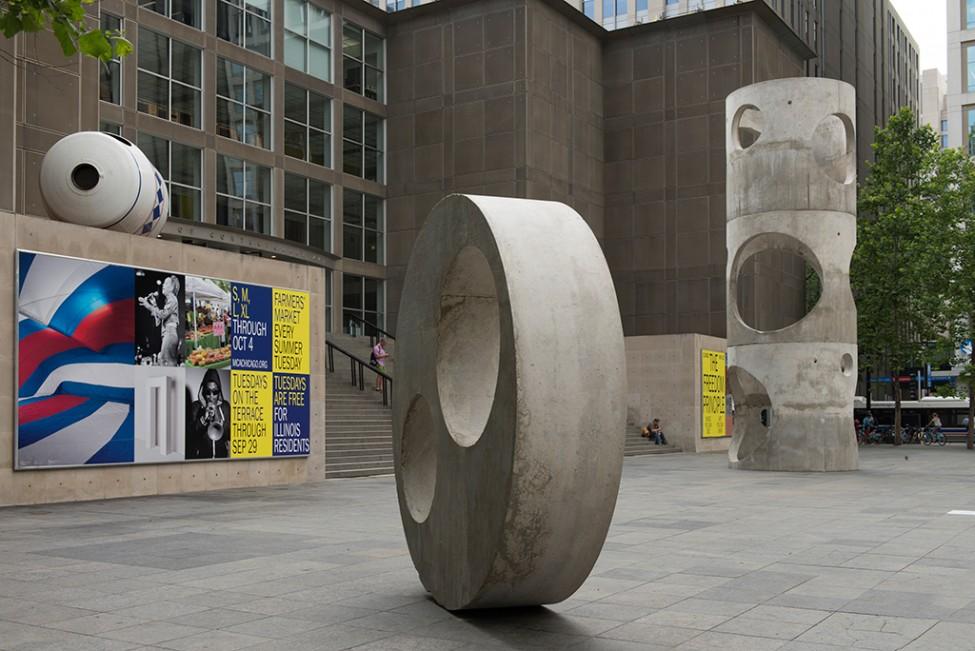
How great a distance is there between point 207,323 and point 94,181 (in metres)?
2.98

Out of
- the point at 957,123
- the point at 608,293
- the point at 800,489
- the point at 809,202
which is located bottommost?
the point at 800,489

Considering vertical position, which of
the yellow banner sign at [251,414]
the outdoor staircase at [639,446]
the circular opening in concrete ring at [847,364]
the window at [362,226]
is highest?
the window at [362,226]

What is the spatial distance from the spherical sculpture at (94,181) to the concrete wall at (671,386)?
67.6ft

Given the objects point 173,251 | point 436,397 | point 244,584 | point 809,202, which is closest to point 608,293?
point 436,397

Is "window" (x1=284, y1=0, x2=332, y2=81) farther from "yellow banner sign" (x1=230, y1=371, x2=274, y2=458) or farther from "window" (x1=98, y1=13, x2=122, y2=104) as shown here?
"yellow banner sign" (x1=230, y1=371, x2=274, y2=458)

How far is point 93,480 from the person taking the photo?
1590 centimetres

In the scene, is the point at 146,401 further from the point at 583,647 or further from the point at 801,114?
the point at 801,114

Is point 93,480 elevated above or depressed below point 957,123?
below

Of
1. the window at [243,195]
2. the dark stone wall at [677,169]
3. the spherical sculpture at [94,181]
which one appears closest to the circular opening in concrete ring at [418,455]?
the spherical sculpture at [94,181]

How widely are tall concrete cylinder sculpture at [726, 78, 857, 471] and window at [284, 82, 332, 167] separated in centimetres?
1843

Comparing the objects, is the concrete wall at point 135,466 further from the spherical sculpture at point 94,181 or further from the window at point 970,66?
the window at point 970,66

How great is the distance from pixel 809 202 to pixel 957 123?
51.2 metres

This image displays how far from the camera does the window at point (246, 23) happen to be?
35.5 m

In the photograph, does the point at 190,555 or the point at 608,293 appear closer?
the point at 608,293
